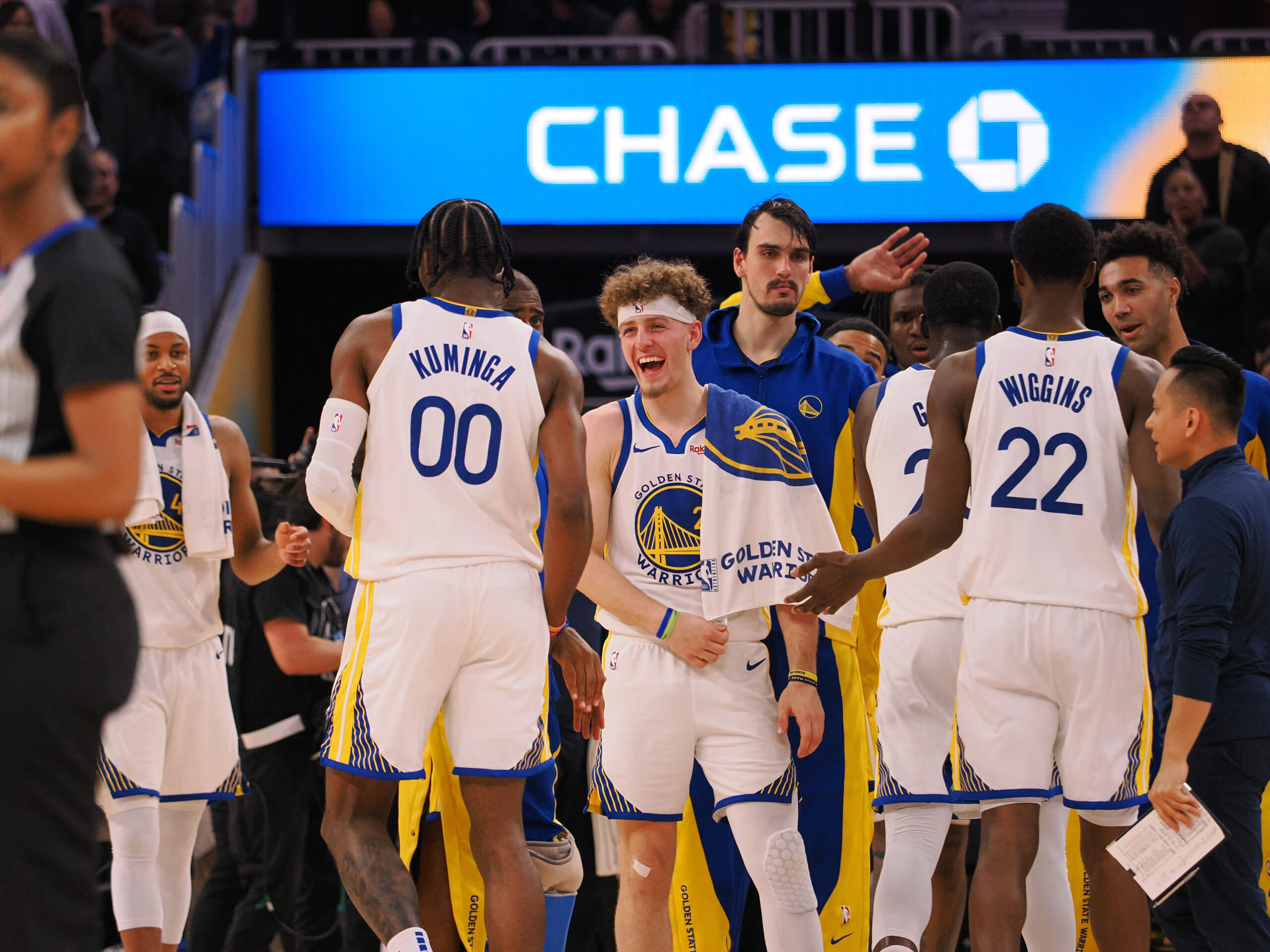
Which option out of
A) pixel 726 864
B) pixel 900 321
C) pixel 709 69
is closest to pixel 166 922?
pixel 726 864

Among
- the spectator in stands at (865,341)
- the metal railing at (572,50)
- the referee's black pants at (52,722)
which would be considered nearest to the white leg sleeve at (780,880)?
the referee's black pants at (52,722)

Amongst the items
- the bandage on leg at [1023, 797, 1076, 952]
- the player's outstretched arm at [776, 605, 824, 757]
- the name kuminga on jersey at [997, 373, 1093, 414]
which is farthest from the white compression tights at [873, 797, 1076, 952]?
the name kuminga on jersey at [997, 373, 1093, 414]

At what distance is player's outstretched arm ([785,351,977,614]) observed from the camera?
165 inches

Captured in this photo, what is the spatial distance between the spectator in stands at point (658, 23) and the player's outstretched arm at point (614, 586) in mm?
7236

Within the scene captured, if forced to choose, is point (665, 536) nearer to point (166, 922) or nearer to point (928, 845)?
point (928, 845)

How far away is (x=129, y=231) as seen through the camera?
27.9ft

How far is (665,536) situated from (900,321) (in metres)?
2.13

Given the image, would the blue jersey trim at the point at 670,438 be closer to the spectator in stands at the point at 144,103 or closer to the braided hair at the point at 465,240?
the braided hair at the point at 465,240

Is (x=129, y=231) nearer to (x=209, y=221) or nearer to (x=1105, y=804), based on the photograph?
(x=209, y=221)

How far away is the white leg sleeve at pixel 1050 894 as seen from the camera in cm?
412

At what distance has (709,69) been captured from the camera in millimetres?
10062

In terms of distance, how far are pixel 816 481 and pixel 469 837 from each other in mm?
1822

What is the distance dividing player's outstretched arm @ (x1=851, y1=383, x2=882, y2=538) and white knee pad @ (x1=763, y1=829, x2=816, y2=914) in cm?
143

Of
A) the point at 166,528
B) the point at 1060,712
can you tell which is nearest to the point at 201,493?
the point at 166,528
